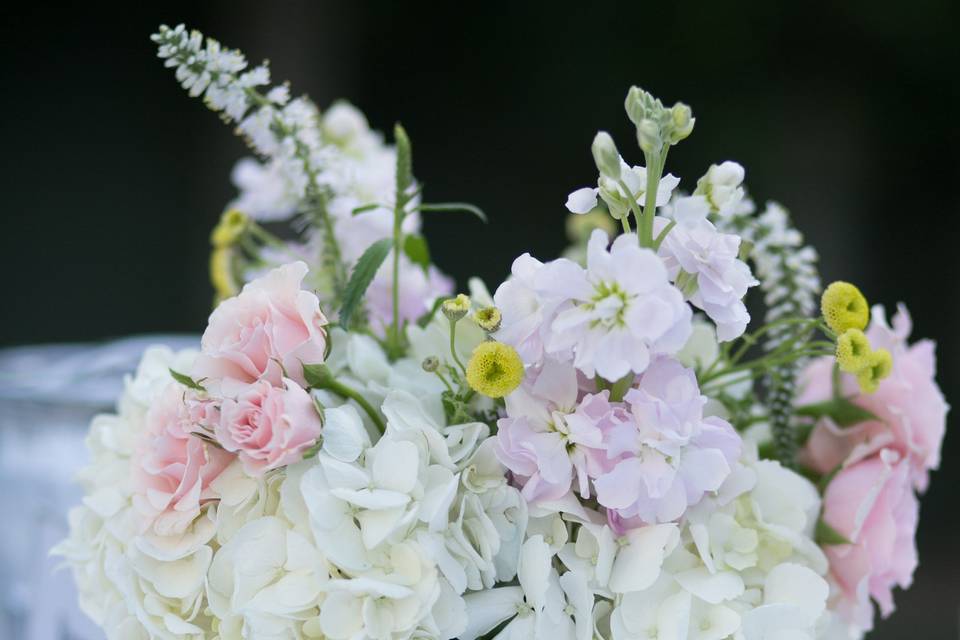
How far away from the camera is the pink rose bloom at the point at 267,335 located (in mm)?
444

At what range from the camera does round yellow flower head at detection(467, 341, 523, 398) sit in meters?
0.43

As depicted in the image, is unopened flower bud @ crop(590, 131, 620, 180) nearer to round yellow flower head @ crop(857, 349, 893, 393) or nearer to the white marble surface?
round yellow flower head @ crop(857, 349, 893, 393)

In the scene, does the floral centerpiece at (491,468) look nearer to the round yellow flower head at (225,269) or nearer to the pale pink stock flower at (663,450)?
the pale pink stock flower at (663,450)

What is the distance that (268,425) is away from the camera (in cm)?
43

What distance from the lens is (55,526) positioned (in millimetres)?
825

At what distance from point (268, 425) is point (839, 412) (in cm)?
36

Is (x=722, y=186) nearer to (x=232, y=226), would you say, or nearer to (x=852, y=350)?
(x=852, y=350)

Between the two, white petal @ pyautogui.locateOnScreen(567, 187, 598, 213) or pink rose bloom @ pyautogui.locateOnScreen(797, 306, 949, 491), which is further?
pink rose bloom @ pyautogui.locateOnScreen(797, 306, 949, 491)

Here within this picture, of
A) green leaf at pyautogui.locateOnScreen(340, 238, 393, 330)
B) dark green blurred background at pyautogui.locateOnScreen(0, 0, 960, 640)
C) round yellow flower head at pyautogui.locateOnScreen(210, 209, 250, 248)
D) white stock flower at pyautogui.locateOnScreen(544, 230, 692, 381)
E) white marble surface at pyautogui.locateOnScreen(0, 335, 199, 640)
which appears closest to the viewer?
white stock flower at pyautogui.locateOnScreen(544, 230, 692, 381)

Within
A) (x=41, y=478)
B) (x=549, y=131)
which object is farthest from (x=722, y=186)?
(x=549, y=131)

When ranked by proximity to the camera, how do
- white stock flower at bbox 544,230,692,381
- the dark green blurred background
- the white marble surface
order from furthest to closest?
the dark green blurred background → the white marble surface → white stock flower at bbox 544,230,692,381

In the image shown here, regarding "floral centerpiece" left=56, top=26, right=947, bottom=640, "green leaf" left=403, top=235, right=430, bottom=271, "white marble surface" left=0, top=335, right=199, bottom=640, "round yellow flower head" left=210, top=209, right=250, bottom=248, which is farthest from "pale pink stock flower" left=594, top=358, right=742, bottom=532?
"white marble surface" left=0, top=335, right=199, bottom=640

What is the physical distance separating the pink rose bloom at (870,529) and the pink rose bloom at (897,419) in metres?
0.01

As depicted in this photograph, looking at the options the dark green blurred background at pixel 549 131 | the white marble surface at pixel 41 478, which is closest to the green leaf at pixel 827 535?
the white marble surface at pixel 41 478
